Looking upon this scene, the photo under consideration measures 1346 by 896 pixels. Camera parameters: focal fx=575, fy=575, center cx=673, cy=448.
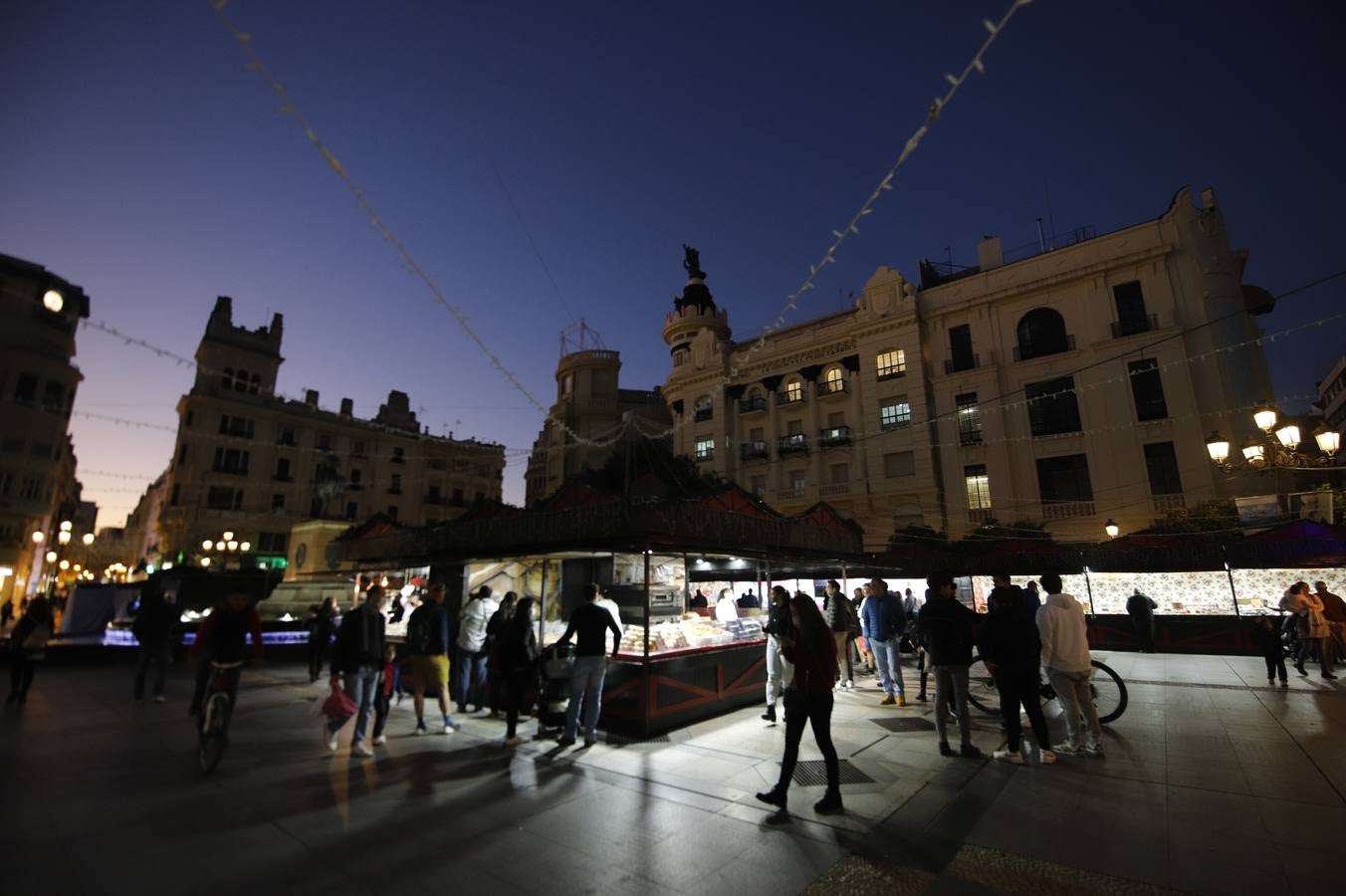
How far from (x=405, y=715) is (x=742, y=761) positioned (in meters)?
5.46

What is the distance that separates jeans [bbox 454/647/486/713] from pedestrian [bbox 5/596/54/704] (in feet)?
20.6

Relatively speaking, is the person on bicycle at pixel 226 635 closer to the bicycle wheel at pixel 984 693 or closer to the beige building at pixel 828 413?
the bicycle wheel at pixel 984 693

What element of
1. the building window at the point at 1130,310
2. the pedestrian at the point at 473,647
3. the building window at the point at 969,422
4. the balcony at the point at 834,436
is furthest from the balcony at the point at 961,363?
the pedestrian at the point at 473,647

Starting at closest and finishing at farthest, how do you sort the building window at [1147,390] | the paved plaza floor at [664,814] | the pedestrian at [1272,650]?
the paved plaza floor at [664,814], the pedestrian at [1272,650], the building window at [1147,390]

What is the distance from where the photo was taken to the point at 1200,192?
25984 mm

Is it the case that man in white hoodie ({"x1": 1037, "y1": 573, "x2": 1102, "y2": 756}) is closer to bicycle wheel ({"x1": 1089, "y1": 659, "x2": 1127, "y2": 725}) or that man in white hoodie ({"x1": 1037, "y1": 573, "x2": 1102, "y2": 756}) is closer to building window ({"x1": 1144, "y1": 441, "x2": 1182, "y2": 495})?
bicycle wheel ({"x1": 1089, "y1": 659, "x2": 1127, "y2": 725})

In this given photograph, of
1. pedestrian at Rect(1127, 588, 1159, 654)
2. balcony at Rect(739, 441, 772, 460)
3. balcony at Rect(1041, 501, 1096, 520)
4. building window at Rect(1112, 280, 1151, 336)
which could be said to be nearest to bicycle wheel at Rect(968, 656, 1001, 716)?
pedestrian at Rect(1127, 588, 1159, 654)

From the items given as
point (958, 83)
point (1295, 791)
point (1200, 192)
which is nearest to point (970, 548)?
point (1295, 791)

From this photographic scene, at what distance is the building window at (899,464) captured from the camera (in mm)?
28812

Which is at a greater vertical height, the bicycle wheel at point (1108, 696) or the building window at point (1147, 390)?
the building window at point (1147, 390)

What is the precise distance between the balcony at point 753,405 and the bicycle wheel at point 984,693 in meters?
22.8

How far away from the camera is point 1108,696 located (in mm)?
8969

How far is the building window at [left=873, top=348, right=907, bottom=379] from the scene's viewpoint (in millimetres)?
30047

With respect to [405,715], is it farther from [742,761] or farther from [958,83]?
[958,83]
